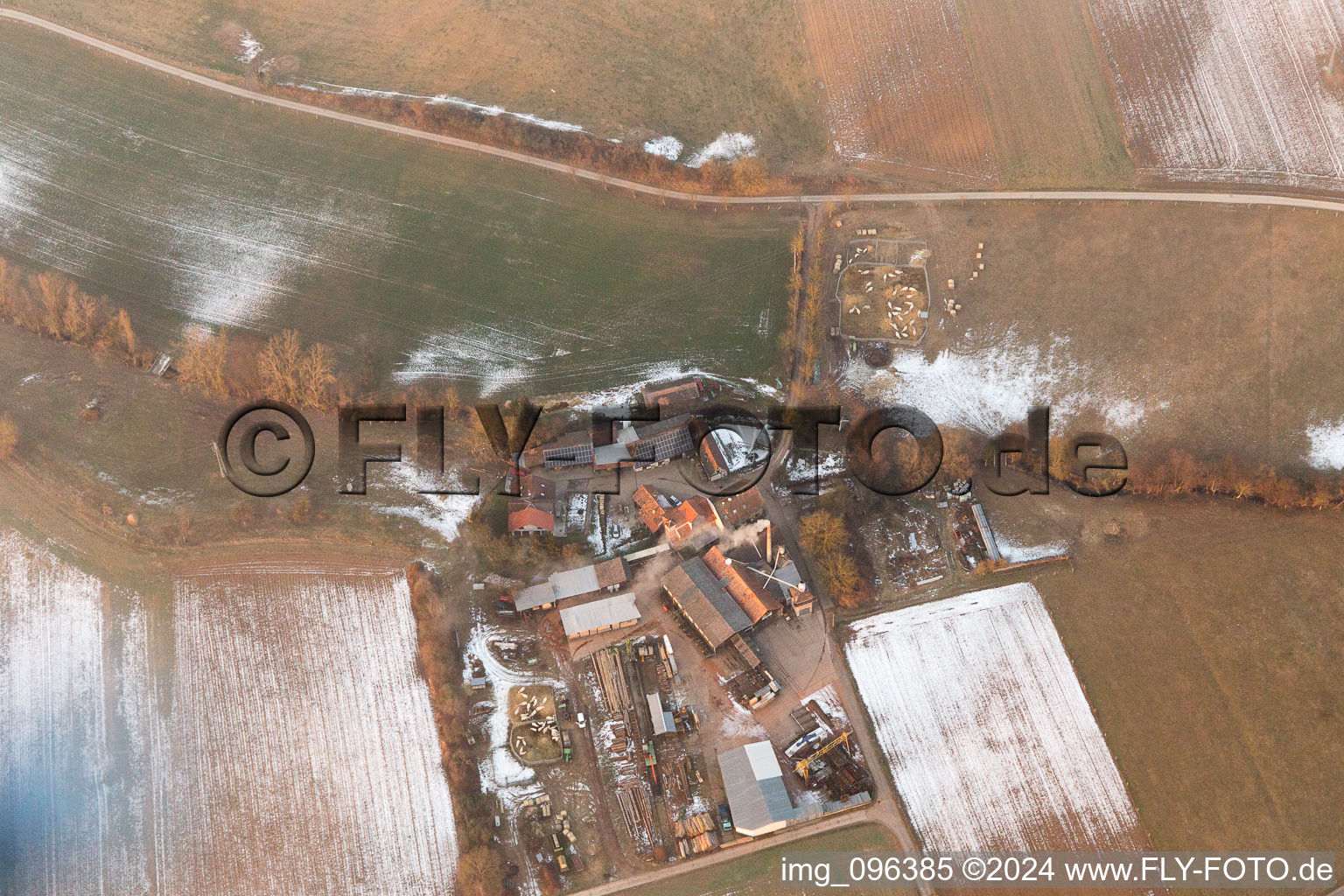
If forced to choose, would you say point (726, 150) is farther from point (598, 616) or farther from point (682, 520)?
point (598, 616)

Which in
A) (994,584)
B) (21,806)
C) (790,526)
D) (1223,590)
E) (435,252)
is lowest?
(1223,590)

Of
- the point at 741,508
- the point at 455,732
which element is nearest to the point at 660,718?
the point at 455,732

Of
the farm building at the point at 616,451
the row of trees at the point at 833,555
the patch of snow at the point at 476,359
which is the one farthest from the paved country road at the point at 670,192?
the row of trees at the point at 833,555

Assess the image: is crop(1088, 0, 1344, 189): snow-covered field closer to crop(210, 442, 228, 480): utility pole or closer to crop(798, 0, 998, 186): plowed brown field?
crop(798, 0, 998, 186): plowed brown field

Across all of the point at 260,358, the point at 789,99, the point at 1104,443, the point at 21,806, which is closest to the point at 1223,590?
the point at 1104,443

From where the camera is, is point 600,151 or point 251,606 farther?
point 600,151

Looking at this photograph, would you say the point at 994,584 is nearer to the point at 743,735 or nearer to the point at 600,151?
the point at 743,735
